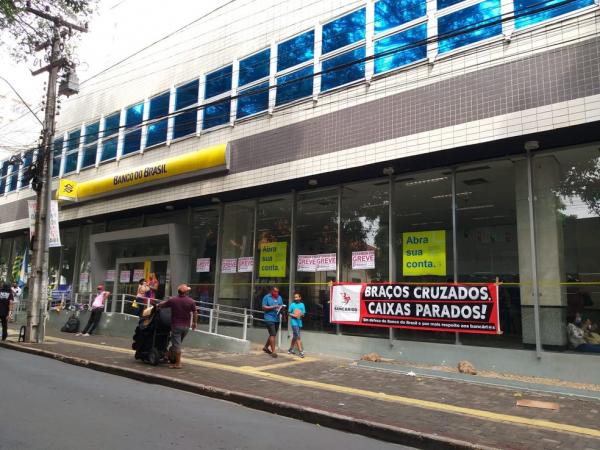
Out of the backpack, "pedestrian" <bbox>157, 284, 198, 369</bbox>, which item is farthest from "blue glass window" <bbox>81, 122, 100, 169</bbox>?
"pedestrian" <bbox>157, 284, 198, 369</bbox>

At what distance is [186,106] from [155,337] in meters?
8.48

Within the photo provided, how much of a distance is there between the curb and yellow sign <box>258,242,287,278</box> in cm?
532

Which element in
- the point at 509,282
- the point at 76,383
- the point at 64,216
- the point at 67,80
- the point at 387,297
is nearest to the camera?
the point at 76,383

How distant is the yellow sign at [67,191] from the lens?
19297 millimetres

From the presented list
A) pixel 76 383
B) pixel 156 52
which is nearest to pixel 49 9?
pixel 156 52

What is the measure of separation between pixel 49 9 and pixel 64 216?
357 inches

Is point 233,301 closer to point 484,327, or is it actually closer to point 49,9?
point 484,327

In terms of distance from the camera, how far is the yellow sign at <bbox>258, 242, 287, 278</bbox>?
45.6 feet

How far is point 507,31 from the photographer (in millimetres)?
9758

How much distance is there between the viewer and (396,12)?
11.4 metres

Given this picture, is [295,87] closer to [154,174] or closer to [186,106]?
[186,106]

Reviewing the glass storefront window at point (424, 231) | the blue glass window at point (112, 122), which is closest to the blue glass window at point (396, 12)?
the glass storefront window at point (424, 231)

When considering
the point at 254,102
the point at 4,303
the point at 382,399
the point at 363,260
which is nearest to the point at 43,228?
the point at 4,303

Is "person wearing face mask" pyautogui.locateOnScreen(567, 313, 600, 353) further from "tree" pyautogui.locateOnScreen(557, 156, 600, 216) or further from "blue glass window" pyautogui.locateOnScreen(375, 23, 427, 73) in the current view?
"blue glass window" pyautogui.locateOnScreen(375, 23, 427, 73)
